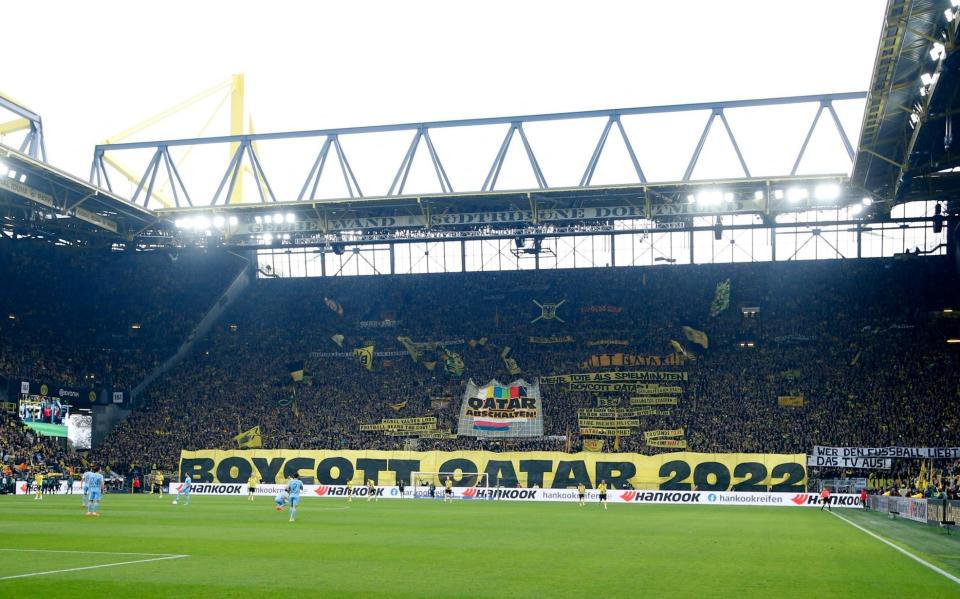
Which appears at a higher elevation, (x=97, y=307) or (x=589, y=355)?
(x=97, y=307)

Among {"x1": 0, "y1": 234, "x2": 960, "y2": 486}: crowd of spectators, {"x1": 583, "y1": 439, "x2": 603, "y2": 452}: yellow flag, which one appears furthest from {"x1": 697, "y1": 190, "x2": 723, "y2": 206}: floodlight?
{"x1": 583, "y1": 439, "x2": 603, "y2": 452}: yellow flag

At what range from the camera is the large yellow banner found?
2127 inches

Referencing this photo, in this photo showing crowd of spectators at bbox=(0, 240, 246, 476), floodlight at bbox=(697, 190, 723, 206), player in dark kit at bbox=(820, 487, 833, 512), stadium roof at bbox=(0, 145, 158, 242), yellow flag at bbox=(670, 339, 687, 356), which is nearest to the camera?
stadium roof at bbox=(0, 145, 158, 242)

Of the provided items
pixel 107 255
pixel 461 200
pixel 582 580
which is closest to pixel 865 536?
pixel 582 580

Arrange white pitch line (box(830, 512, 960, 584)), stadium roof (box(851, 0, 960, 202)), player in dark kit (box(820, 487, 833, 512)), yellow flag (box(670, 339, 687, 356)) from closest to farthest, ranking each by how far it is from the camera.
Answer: white pitch line (box(830, 512, 960, 584)) < stadium roof (box(851, 0, 960, 202)) < player in dark kit (box(820, 487, 833, 512)) < yellow flag (box(670, 339, 687, 356))

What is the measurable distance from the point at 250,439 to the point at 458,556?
45.9 meters

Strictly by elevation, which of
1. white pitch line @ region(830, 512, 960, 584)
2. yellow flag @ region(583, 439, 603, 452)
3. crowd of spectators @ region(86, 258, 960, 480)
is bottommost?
yellow flag @ region(583, 439, 603, 452)

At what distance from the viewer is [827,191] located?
148 ft

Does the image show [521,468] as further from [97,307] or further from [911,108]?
[97,307]

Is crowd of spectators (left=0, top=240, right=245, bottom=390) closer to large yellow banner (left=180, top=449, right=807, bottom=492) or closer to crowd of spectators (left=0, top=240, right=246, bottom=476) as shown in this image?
crowd of spectators (left=0, top=240, right=246, bottom=476)

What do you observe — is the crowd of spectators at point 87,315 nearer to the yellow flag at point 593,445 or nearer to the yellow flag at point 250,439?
the yellow flag at point 250,439

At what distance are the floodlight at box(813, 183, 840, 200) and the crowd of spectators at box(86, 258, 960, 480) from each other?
55.9 feet

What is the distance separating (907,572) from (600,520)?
1766 cm

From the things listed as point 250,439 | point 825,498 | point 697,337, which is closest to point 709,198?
point 825,498
